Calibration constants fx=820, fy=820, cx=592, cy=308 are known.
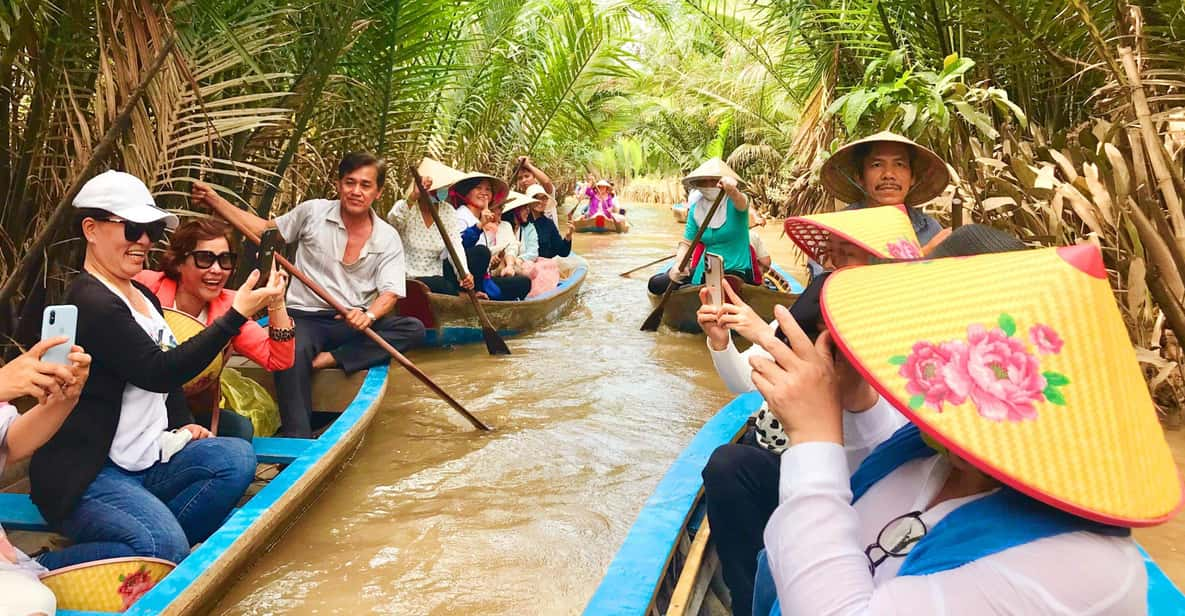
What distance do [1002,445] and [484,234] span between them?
6114mm

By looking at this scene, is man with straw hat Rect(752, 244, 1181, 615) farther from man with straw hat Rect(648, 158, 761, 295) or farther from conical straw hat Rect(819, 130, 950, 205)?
man with straw hat Rect(648, 158, 761, 295)

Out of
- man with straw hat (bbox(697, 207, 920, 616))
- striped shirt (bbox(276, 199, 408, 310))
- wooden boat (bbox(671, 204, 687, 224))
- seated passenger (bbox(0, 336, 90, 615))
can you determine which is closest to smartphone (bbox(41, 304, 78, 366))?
seated passenger (bbox(0, 336, 90, 615))

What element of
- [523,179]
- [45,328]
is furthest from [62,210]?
[523,179]

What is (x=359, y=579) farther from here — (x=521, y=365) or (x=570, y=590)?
(x=521, y=365)

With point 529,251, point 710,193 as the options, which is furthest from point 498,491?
point 529,251

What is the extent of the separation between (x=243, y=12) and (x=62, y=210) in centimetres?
154

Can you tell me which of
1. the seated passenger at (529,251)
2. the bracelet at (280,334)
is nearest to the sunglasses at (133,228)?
the bracelet at (280,334)

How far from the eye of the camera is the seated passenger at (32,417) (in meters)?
1.75

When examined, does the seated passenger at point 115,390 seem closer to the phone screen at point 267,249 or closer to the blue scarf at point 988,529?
the phone screen at point 267,249

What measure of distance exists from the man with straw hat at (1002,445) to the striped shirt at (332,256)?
375 cm

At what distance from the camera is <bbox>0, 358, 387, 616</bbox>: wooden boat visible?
81.4 inches

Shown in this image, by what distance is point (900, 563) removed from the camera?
1.15 meters

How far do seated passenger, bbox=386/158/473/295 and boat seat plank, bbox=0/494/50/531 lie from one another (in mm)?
3774

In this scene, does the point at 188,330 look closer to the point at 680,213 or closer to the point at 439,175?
the point at 439,175
